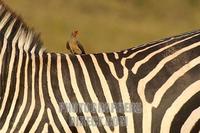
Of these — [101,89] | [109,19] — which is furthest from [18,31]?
[109,19]

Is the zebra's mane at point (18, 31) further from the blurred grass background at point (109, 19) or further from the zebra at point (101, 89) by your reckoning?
the blurred grass background at point (109, 19)

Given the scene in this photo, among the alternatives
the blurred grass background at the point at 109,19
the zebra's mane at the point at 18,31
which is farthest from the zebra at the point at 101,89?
the blurred grass background at the point at 109,19

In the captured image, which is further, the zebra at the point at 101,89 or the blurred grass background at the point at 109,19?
the blurred grass background at the point at 109,19

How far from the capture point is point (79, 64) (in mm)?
5082

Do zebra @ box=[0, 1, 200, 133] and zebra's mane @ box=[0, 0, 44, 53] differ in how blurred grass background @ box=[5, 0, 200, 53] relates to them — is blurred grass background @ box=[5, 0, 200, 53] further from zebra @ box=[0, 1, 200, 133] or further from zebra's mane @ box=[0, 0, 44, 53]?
Answer: zebra @ box=[0, 1, 200, 133]

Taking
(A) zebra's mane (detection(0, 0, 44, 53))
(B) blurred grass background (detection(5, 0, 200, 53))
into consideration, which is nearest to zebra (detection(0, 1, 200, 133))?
(A) zebra's mane (detection(0, 0, 44, 53))

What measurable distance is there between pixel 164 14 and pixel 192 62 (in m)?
18.5

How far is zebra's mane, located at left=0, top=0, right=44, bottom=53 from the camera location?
203 inches

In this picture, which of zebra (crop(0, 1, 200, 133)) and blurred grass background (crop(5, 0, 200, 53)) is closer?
zebra (crop(0, 1, 200, 133))

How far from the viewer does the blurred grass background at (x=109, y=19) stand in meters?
19.1

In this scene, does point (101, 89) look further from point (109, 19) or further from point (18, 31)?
point (109, 19)

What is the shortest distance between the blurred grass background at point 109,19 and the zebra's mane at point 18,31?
12061 mm

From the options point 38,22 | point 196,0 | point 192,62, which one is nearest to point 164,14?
point 196,0

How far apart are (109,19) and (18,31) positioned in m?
17.1
